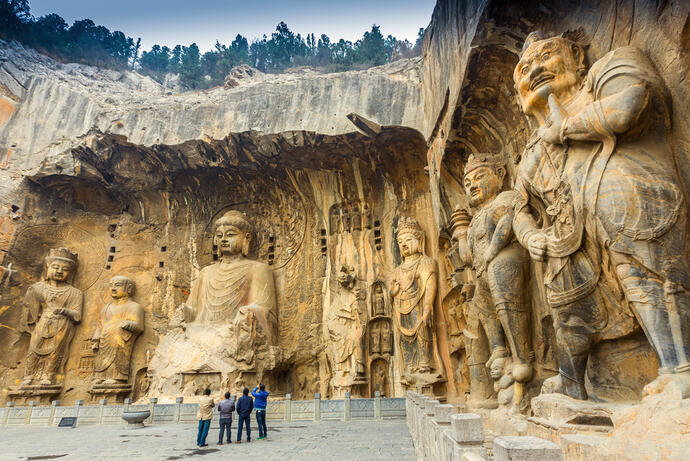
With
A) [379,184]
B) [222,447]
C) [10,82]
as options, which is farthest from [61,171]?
[222,447]

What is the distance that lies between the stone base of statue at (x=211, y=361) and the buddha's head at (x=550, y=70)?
6.81m

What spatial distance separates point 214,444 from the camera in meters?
5.00

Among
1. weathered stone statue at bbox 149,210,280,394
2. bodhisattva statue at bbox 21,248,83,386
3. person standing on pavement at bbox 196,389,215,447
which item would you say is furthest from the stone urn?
bodhisattva statue at bbox 21,248,83,386

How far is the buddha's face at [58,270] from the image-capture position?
10.5m

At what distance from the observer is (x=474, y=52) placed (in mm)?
4887

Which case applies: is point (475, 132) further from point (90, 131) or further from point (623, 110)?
point (90, 131)

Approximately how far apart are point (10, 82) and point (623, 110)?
Result: 14211 millimetres

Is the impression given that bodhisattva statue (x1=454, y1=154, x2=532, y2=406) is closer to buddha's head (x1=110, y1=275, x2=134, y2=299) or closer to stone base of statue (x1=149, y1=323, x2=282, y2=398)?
stone base of statue (x1=149, y1=323, x2=282, y2=398)

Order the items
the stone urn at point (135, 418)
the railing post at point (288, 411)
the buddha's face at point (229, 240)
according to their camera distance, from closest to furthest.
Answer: the stone urn at point (135, 418) < the railing post at point (288, 411) < the buddha's face at point (229, 240)

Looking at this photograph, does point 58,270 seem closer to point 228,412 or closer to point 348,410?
point 228,412

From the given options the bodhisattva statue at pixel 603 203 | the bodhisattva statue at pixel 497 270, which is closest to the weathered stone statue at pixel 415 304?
the bodhisattva statue at pixel 497 270

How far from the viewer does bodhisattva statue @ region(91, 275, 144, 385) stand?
9.63 meters

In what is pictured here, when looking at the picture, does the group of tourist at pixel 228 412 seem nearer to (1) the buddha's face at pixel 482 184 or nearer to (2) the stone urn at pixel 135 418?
(2) the stone urn at pixel 135 418

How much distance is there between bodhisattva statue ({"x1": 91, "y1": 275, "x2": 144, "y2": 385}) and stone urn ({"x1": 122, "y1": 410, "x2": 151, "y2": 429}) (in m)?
3.32
